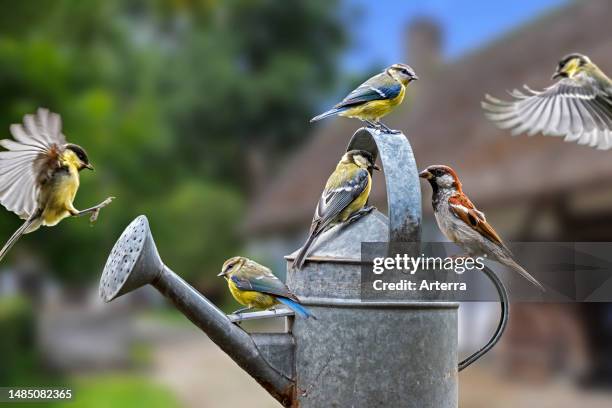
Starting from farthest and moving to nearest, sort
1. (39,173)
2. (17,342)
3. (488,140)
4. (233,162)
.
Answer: (233,162)
(17,342)
(488,140)
(39,173)

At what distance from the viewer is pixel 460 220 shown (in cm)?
261

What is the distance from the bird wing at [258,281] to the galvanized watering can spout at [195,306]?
114 millimetres

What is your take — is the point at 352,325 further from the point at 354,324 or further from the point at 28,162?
the point at 28,162

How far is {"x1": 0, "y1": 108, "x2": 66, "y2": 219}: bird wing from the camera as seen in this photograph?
3201 mm

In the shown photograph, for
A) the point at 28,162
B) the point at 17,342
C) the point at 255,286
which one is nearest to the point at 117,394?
the point at 17,342

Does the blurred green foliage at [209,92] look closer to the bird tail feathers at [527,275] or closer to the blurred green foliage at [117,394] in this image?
the blurred green foliage at [117,394]

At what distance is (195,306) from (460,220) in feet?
2.44

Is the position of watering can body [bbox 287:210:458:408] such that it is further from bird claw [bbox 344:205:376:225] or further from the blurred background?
the blurred background

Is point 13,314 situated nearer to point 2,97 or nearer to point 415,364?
point 2,97

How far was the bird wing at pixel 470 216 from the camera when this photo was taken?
8.55 feet

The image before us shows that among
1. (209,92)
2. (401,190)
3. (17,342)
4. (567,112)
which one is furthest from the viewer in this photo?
(209,92)

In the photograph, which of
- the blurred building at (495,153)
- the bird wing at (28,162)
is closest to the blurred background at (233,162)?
the blurred building at (495,153)

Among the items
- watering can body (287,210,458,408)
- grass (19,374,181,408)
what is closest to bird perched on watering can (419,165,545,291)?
watering can body (287,210,458,408)

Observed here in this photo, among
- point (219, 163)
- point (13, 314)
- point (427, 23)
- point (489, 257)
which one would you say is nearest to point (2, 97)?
point (13, 314)
